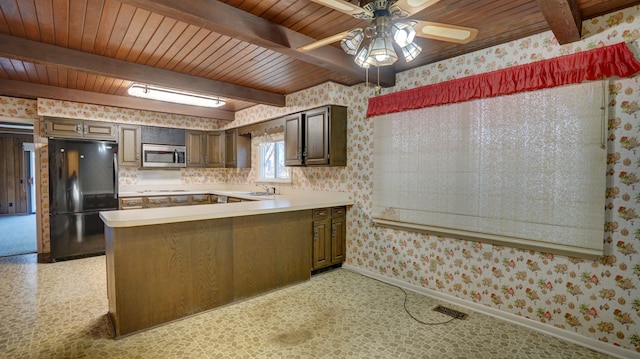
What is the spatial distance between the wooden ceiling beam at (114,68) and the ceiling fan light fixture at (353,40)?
2471mm

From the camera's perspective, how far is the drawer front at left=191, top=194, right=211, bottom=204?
17.1ft

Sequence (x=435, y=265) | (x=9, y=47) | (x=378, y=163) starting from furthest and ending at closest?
(x=378, y=163)
(x=435, y=265)
(x=9, y=47)

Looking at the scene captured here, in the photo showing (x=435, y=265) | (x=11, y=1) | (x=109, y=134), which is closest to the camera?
(x=11, y=1)

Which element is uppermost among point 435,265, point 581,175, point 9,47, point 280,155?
point 9,47

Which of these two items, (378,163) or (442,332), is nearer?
(442,332)

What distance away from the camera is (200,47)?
2771 mm

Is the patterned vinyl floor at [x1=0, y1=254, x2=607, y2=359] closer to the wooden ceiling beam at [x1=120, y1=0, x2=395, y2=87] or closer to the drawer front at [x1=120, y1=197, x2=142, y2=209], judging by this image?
the drawer front at [x1=120, y1=197, x2=142, y2=209]

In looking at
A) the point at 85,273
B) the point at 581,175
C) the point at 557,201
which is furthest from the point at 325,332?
the point at 85,273

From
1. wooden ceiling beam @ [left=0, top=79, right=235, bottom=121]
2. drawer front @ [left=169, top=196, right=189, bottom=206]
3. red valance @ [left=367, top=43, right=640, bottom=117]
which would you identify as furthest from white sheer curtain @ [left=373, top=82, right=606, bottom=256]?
drawer front @ [left=169, top=196, right=189, bottom=206]

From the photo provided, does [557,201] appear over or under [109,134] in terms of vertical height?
under

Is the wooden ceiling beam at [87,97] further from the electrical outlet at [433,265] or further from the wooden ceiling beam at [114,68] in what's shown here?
the electrical outlet at [433,265]

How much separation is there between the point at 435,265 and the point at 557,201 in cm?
119

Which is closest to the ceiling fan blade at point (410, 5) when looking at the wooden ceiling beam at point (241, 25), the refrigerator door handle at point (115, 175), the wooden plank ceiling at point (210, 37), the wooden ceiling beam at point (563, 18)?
the wooden plank ceiling at point (210, 37)

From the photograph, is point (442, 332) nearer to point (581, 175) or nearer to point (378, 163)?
point (581, 175)
